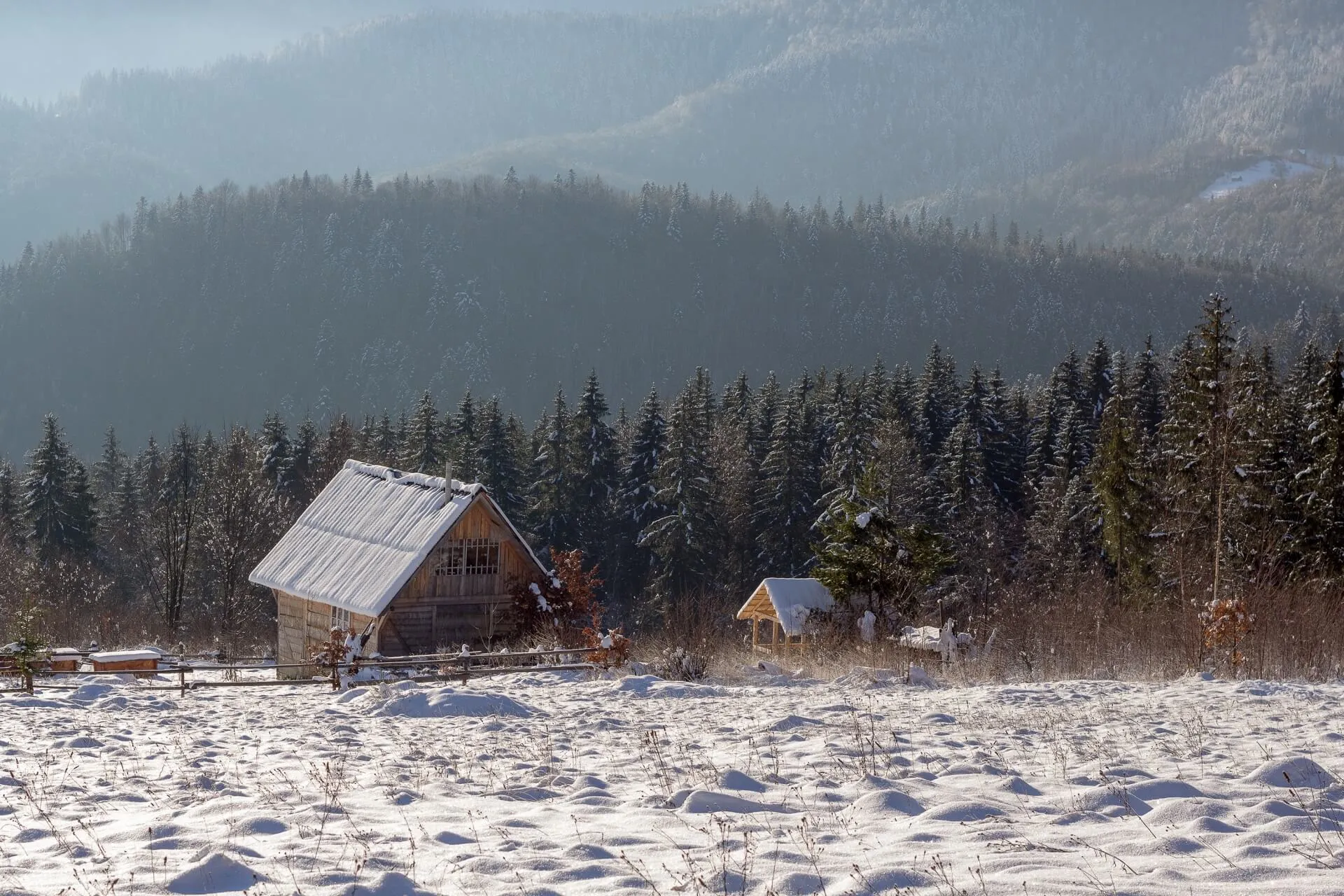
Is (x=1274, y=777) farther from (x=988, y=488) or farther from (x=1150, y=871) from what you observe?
(x=988, y=488)

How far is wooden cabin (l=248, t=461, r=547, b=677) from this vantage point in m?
30.8

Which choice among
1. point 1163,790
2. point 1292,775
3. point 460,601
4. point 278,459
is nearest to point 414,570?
point 460,601

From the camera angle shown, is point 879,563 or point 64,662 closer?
point 64,662

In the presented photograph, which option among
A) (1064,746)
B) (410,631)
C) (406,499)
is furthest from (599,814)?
(406,499)

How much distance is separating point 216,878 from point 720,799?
3620 millimetres

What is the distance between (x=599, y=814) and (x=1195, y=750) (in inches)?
210

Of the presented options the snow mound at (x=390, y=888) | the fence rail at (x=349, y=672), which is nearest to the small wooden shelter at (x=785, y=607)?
the fence rail at (x=349, y=672)

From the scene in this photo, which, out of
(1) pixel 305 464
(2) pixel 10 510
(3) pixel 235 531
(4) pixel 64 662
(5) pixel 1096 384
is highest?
(5) pixel 1096 384

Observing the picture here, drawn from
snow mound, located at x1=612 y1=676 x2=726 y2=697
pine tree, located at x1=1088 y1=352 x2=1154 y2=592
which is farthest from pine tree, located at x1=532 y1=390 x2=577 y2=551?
snow mound, located at x1=612 y1=676 x2=726 y2=697

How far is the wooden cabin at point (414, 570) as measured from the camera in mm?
30828

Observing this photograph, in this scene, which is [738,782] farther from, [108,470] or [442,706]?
[108,470]

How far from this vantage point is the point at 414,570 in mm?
30391

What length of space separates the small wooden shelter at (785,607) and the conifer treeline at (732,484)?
21.2ft

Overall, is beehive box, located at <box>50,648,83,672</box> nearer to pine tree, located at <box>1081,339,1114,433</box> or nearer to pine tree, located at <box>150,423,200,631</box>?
pine tree, located at <box>150,423,200,631</box>
